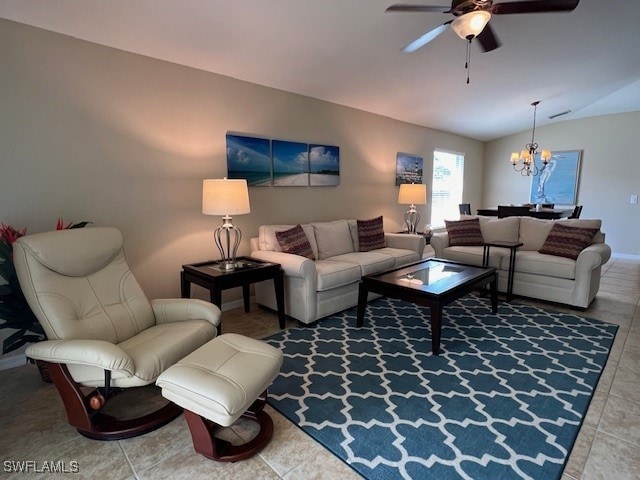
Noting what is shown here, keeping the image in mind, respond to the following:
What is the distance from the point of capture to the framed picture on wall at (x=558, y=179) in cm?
685

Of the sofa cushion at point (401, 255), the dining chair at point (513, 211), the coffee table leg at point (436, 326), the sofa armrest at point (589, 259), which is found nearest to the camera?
the coffee table leg at point (436, 326)

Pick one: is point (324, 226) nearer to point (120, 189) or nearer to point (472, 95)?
point (120, 189)

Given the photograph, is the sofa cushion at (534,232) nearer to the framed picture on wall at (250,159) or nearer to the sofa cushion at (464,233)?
the sofa cushion at (464,233)

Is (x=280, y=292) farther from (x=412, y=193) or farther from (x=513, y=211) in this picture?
(x=513, y=211)

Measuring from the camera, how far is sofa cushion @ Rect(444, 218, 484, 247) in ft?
15.0

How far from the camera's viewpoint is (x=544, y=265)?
12.2ft

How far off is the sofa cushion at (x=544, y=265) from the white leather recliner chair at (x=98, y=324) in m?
3.46

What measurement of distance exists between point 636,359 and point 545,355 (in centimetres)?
65

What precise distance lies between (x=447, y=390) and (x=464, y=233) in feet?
9.43

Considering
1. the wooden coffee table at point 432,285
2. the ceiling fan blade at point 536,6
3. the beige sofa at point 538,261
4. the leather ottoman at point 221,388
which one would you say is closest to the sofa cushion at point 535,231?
the beige sofa at point 538,261

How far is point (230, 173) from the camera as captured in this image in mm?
3535

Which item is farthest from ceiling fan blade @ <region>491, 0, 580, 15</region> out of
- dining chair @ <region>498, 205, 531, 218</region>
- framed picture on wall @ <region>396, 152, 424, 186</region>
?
dining chair @ <region>498, 205, 531, 218</region>

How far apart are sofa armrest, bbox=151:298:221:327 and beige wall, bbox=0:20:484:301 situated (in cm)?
90

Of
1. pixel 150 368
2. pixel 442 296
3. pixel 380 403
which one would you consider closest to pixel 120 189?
pixel 150 368
